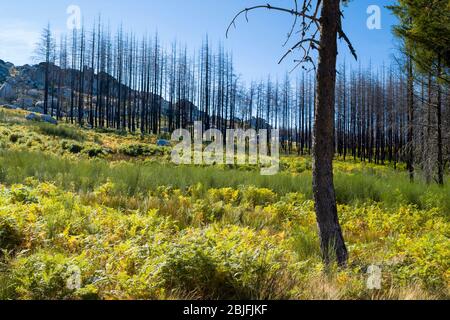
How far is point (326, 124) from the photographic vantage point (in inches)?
190

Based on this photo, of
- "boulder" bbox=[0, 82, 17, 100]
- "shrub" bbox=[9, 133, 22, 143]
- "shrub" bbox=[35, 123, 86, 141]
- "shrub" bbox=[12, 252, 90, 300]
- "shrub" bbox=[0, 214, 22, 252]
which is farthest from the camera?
"boulder" bbox=[0, 82, 17, 100]

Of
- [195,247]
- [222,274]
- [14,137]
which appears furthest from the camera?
[14,137]

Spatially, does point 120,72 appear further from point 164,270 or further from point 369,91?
point 164,270

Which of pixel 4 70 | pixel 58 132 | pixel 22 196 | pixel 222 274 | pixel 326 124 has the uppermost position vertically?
pixel 4 70

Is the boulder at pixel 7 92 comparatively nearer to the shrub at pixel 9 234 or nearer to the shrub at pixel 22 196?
the shrub at pixel 22 196

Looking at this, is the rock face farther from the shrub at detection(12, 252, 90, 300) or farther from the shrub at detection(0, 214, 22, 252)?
the shrub at detection(12, 252, 90, 300)

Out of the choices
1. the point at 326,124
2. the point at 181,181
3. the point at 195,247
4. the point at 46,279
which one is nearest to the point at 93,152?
the point at 181,181

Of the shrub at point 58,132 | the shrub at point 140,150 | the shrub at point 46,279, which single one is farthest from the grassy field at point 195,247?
the shrub at point 58,132

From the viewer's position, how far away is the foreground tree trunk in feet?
15.7

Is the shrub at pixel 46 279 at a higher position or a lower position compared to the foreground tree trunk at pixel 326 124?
lower

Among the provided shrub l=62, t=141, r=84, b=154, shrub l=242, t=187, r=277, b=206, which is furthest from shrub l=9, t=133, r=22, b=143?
shrub l=242, t=187, r=277, b=206

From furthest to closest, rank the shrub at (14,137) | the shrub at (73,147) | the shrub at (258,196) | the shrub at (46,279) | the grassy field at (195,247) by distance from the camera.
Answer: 1. the shrub at (73,147)
2. the shrub at (14,137)
3. the shrub at (258,196)
4. the grassy field at (195,247)
5. the shrub at (46,279)

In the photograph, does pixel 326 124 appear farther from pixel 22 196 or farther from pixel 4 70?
pixel 4 70

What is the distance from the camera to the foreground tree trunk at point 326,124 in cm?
480
